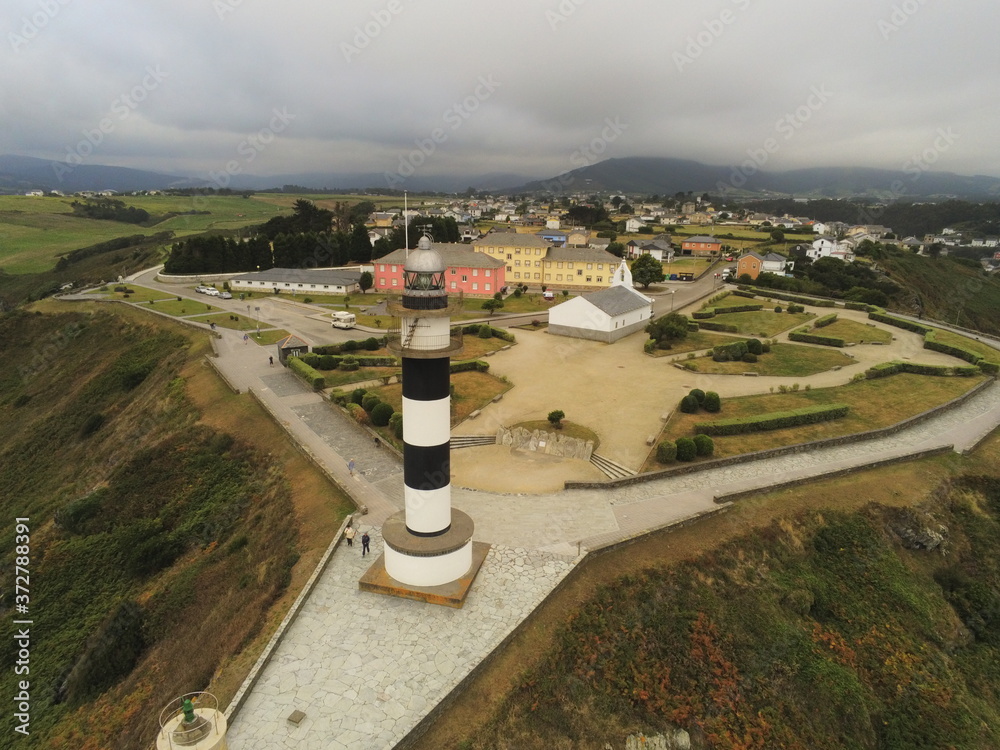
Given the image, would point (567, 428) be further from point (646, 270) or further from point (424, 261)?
point (646, 270)

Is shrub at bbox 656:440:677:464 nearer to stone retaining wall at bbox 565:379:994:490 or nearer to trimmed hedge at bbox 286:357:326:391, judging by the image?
stone retaining wall at bbox 565:379:994:490

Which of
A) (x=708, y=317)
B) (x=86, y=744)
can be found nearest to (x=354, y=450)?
(x=86, y=744)

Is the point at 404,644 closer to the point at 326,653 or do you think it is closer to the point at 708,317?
the point at 326,653

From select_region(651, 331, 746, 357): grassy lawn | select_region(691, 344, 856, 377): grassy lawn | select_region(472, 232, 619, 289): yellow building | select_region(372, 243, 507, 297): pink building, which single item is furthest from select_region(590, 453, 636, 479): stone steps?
select_region(472, 232, 619, 289): yellow building

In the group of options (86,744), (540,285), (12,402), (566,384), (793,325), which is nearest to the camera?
(86,744)

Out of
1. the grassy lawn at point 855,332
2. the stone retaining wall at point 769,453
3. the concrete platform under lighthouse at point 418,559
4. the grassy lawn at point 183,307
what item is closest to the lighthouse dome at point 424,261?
the concrete platform under lighthouse at point 418,559

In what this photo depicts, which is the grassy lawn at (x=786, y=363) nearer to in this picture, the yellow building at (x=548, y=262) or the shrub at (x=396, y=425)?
the shrub at (x=396, y=425)

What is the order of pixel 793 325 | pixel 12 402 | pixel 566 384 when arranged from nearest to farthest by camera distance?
pixel 566 384 → pixel 12 402 → pixel 793 325

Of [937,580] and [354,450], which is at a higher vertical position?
[354,450]
